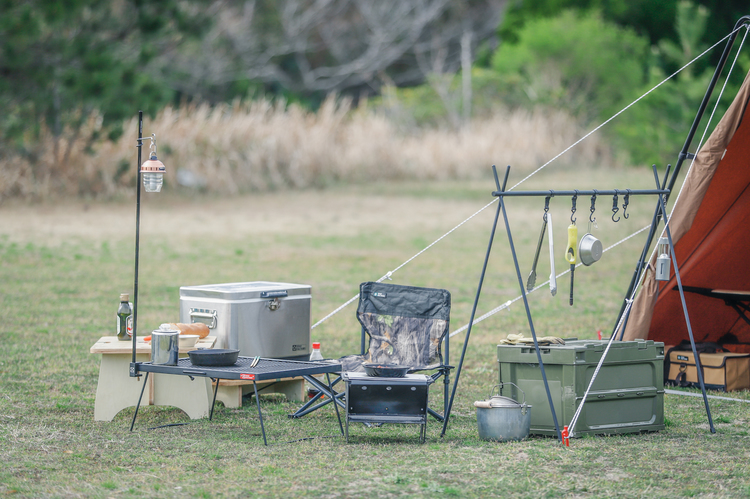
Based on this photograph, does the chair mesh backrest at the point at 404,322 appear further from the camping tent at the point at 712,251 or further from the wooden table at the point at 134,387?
the camping tent at the point at 712,251

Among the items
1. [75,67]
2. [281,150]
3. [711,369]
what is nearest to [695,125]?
[711,369]

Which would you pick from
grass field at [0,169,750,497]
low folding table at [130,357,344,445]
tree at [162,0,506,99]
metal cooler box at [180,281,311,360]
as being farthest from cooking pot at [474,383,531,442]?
tree at [162,0,506,99]

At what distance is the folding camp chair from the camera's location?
5.69 meters

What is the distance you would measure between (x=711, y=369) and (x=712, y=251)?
89 centimetres

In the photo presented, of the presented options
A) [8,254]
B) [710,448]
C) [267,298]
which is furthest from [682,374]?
[8,254]

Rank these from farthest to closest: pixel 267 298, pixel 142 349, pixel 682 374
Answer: pixel 682 374, pixel 267 298, pixel 142 349

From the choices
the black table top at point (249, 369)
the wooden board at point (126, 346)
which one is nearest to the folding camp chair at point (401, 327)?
the black table top at point (249, 369)

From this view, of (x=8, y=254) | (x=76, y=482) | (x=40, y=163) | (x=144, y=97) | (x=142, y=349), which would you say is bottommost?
(x=76, y=482)

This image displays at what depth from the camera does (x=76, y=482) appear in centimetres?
423

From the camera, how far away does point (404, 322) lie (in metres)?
5.86

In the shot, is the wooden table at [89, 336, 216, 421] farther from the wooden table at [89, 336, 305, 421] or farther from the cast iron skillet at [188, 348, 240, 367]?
the cast iron skillet at [188, 348, 240, 367]

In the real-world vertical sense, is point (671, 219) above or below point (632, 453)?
above

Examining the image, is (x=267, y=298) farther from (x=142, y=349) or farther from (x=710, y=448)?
(x=710, y=448)

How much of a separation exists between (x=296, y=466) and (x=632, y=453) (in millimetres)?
1708
